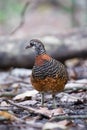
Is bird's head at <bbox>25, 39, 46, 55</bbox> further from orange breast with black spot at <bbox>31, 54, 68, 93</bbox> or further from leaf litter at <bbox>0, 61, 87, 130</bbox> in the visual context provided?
leaf litter at <bbox>0, 61, 87, 130</bbox>

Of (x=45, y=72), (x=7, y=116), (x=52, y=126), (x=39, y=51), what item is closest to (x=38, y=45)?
(x=39, y=51)

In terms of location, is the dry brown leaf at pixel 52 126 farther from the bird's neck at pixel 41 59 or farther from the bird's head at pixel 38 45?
the bird's head at pixel 38 45

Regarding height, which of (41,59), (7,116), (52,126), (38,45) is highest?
(38,45)

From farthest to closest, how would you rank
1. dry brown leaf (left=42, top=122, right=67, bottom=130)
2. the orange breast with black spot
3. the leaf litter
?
the orange breast with black spot → the leaf litter → dry brown leaf (left=42, top=122, right=67, bottom=130)

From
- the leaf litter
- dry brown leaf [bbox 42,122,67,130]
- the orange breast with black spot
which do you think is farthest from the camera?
the orange breast with black spot

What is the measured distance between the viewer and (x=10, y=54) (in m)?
10.5

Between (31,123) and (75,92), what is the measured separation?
7.59 feet

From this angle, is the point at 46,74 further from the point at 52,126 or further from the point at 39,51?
the point at 52,126

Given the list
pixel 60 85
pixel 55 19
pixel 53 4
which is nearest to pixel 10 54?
pixel 60 85

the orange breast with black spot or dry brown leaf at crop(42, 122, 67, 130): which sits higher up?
the orange breast with black spot

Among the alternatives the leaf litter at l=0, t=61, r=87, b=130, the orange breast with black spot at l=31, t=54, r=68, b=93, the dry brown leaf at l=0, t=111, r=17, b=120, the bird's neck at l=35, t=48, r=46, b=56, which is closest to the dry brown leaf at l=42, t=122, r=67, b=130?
the leaf litter at l=0, t=61, r=87, b=130

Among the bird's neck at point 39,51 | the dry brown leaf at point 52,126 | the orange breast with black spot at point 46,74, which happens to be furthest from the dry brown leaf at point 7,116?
the bird's neck at point 39,51

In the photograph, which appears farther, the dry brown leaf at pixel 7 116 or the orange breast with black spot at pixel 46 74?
the orange breast with black spot at pixel 46 74

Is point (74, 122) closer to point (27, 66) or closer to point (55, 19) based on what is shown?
point (27, 66)
